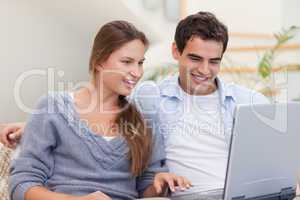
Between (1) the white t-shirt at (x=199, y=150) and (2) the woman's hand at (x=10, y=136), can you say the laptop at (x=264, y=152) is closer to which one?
(1) the white t-shirt at (x=199, y=150)

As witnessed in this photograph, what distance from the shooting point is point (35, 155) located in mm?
1360

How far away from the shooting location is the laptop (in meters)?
1.09

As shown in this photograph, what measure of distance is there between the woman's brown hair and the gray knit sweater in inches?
1.2

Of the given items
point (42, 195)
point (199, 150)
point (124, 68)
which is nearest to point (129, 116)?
point (124, 68)

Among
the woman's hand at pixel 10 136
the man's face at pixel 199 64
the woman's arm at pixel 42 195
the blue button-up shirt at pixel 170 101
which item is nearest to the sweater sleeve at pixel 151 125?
the blue button-up shirt at pixel 170 101

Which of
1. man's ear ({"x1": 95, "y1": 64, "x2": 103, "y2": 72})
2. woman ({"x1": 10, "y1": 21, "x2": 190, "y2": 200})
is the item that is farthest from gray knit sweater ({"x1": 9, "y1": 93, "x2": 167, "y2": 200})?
man's ear ({"x1": 95, "y1": 64, "x2": 103, "y2": 72})

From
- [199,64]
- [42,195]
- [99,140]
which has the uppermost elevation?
[199,64]

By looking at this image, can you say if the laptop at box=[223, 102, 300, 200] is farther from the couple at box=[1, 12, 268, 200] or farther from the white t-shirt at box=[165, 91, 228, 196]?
the white t-shirt at box=[165, 91, 228, 196]

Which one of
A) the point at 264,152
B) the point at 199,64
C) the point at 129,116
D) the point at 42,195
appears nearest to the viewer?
the point at 264,152

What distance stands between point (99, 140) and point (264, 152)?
1.65 feet

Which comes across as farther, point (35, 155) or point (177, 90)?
point (177, 90)

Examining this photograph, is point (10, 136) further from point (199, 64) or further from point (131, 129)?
point (199, 64)

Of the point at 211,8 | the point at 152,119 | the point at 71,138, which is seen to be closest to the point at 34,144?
the point at 71,138

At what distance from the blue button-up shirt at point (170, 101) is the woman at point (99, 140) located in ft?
0.31
